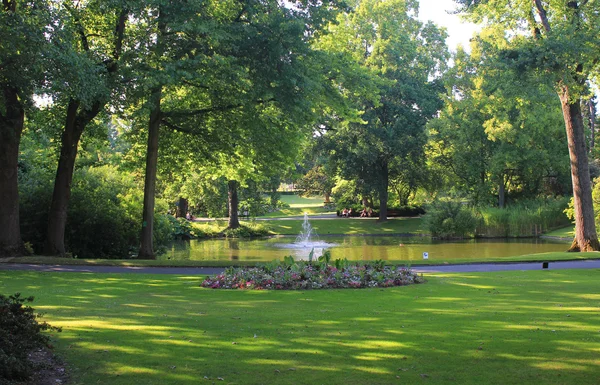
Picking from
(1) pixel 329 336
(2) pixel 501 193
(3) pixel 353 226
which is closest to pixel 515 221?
(2) pixel 501 193

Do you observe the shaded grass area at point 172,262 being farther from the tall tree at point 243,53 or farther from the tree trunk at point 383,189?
the tree trunk at point 383,189

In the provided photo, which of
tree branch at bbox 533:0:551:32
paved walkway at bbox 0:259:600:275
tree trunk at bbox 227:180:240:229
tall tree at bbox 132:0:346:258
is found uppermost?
tree branch at bbox 533:0:551:32

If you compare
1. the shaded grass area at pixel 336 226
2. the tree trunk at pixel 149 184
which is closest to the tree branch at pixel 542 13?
the tree trunk at pixel 149 184

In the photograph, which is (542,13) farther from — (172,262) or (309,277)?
(172,262)

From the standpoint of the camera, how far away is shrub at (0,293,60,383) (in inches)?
214

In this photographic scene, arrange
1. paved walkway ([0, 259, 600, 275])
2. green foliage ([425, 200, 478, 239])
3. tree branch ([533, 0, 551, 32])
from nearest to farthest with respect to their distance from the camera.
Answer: paved walkway ([0, 259, 600, 275]) < tree branch ([533, 0, 551, 32]) < green foliage ([425, 200, 478, 239])

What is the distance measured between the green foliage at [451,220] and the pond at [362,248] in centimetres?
140

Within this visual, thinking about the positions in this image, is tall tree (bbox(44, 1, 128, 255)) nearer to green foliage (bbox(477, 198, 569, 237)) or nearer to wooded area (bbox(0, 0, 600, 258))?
wooded area (bbox(0, 0, 600, 258))

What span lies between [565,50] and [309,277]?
1267cm

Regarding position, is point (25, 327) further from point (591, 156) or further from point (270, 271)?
point (591, 156)

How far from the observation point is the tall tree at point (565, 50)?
1988cm

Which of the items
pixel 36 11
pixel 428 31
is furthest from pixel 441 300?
pixel 428 31

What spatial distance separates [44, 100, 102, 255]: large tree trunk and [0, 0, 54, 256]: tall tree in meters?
1.52

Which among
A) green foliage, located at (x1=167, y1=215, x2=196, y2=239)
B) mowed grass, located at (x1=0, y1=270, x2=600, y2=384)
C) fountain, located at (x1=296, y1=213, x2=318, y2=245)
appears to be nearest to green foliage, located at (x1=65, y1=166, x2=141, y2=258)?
mowed grass, located at (x1=0, y1=270, x2=600, y2=384)
